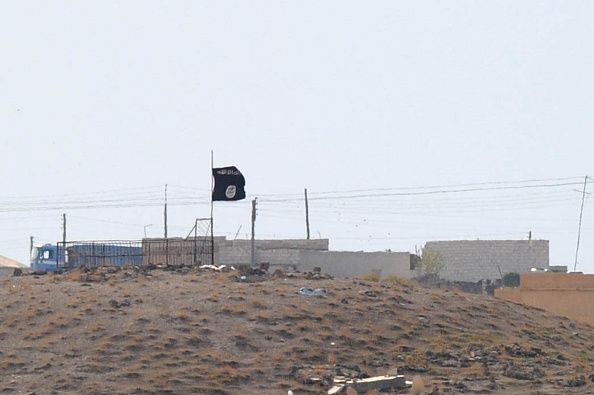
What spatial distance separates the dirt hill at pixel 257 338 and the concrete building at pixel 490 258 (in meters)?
52.7

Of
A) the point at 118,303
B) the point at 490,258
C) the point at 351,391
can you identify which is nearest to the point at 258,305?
the point at 118,303

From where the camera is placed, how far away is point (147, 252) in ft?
194

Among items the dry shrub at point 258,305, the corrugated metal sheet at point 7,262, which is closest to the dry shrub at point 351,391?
the dry shrub at point 258,305

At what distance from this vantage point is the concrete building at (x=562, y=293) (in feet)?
192

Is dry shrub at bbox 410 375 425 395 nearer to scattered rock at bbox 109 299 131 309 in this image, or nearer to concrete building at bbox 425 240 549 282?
scattered rock at bbox 109 299 131 309

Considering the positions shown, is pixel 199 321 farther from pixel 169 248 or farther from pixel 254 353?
pixel 169 248

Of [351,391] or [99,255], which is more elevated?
[99,255]

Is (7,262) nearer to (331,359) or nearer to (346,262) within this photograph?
(346,262)

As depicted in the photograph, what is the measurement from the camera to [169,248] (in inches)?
2309

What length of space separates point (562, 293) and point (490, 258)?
141 ft

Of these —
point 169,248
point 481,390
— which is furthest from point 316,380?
point 169,248

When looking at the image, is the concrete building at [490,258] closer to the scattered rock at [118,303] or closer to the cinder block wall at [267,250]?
the cinder block wall at [267,250]

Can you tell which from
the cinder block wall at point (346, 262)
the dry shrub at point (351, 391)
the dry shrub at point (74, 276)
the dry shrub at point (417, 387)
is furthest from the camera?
the cinder block wall at point (346, 262)

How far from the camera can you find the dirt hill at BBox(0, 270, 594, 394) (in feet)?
118
